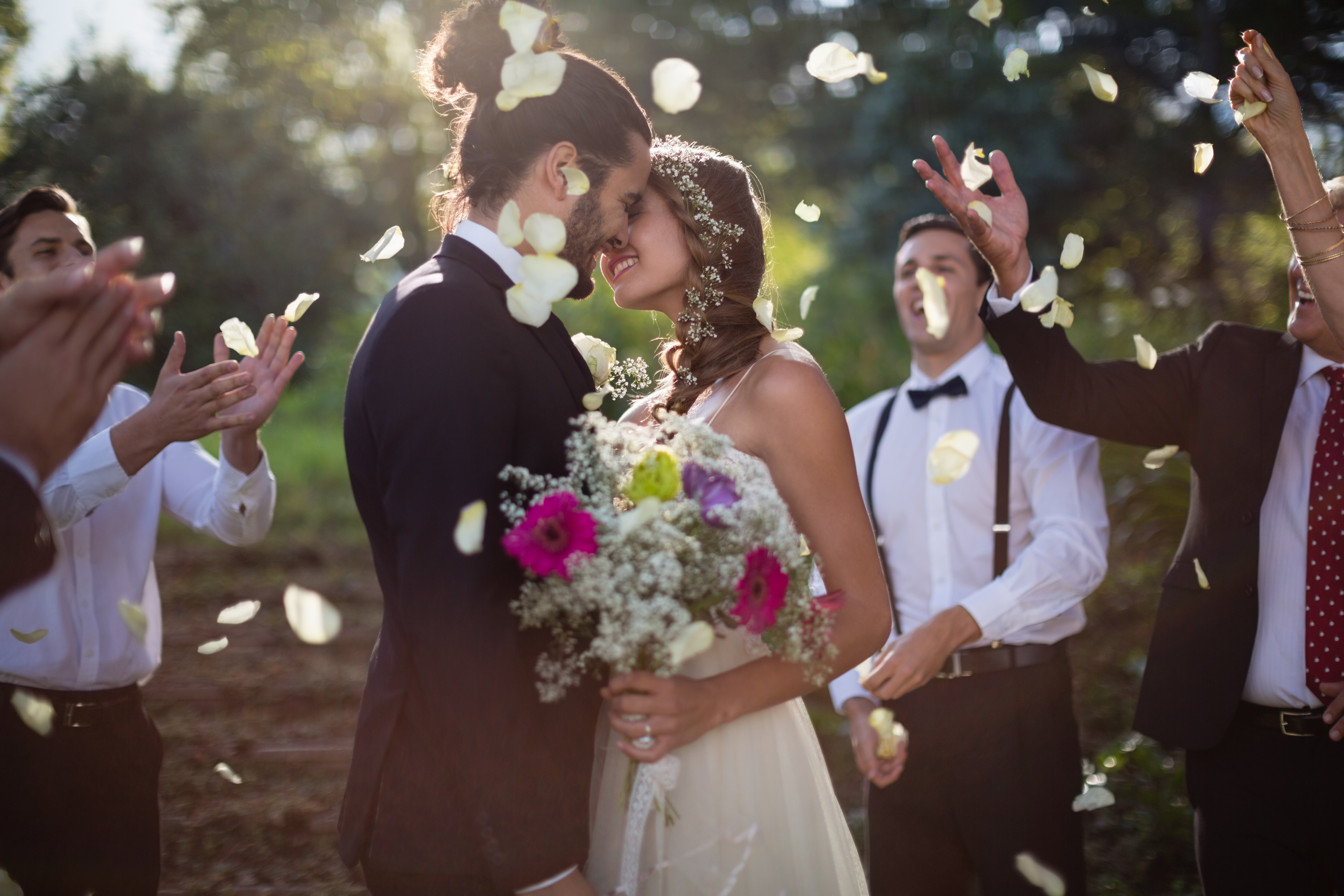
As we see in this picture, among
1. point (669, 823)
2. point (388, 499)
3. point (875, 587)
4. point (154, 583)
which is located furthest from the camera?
point (154, 583)

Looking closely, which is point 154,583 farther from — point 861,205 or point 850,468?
point 861,205

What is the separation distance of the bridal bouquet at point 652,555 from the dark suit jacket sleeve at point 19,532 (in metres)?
0.71

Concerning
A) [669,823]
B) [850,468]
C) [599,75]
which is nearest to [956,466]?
[850,468]

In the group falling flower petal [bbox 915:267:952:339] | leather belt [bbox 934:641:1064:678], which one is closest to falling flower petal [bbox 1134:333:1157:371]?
falling flower petal [bbox 915:267:952:339]

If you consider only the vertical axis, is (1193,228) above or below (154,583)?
above

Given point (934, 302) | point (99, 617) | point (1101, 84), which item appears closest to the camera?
point (934, 302)

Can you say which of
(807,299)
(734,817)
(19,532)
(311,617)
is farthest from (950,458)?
(19,532)

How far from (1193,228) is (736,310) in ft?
29.7

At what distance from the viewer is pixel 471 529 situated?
1.64m

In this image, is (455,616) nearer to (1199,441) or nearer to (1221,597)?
(1221,597)

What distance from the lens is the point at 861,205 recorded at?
10.2 m

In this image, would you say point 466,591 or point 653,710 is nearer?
point 466,591

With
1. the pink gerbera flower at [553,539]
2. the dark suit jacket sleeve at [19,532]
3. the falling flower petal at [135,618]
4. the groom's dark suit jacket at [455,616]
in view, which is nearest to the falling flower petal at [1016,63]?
the groom's dark suit jacket at [455,616]

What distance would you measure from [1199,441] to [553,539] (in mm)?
2167
